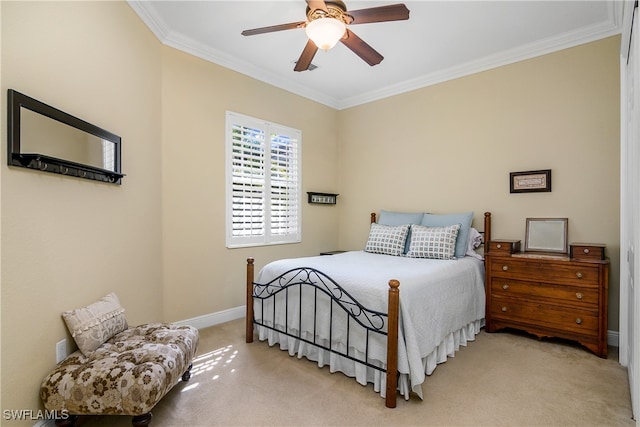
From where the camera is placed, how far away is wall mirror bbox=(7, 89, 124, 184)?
1580mm

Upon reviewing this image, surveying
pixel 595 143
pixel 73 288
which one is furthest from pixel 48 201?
pixel 595 143

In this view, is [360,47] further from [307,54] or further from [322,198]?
[322,198]

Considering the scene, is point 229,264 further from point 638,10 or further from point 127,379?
point 638,10

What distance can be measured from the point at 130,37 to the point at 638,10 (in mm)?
3535

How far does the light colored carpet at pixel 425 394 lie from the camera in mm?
1909

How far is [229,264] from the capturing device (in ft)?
12.2

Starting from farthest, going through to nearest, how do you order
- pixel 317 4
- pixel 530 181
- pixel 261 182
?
pixel 261 182
pixel 530 181
pixel 317 4

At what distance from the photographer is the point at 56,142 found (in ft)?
6.05

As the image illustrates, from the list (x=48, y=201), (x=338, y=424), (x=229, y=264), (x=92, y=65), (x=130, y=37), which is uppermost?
(x=130, y=37)

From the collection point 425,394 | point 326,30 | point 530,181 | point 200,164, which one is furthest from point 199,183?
point 530,181

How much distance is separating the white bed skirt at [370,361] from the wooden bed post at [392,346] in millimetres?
92

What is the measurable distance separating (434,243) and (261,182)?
7.14 feet

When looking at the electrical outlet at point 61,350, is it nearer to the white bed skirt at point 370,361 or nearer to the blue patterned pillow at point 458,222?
the white bed skirt at point 370,361

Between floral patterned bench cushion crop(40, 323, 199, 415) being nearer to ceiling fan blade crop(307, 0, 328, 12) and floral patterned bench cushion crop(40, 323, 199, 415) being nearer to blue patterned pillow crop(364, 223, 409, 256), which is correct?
ceiling fan blade crop(307, 0, 328, 12)
